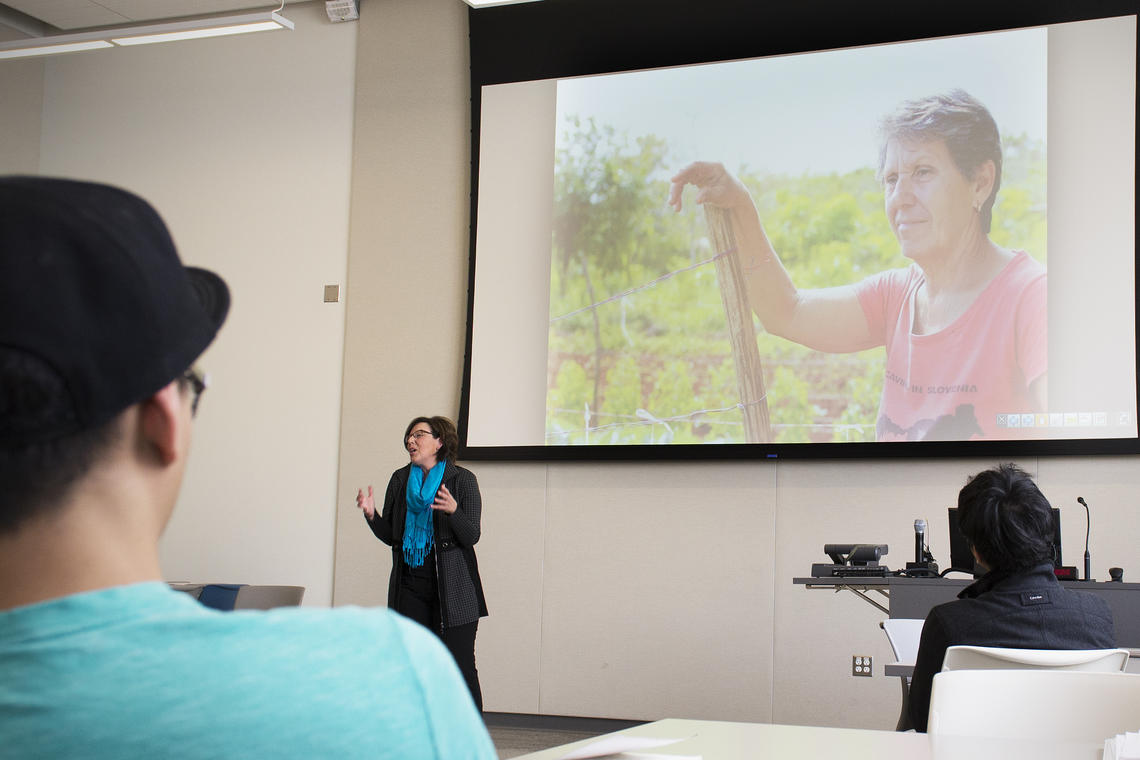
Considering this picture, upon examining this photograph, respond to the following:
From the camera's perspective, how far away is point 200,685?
1.57 feet

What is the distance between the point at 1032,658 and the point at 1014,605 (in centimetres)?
20

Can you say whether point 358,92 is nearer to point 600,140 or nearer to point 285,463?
point 600,140

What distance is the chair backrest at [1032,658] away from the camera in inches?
88.9

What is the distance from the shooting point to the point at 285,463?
6.02m

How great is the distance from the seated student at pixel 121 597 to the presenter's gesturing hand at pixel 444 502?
12.1 ft

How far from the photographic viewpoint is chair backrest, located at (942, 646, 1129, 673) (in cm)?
226

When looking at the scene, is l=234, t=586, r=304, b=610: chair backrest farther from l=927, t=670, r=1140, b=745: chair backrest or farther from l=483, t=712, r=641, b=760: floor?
l=927, t=670, r=1140, b=745: chair backrest

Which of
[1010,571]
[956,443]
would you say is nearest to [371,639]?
[1010,571]

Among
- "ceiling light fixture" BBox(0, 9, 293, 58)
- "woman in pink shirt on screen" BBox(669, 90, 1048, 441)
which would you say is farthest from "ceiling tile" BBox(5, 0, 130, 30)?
"woman in pink shirt on screen" BBox(669, 90, 1048, 441)

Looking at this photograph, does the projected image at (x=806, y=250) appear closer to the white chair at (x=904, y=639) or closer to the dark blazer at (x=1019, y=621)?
the white chair at (x=904, y=639)

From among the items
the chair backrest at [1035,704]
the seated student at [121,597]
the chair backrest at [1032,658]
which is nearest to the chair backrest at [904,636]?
the chair backrest at [1032,658]

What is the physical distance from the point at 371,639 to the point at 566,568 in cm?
502

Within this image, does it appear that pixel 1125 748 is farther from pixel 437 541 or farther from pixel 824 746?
pixel 437 541

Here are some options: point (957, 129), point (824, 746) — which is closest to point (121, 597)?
point (824, 746)
